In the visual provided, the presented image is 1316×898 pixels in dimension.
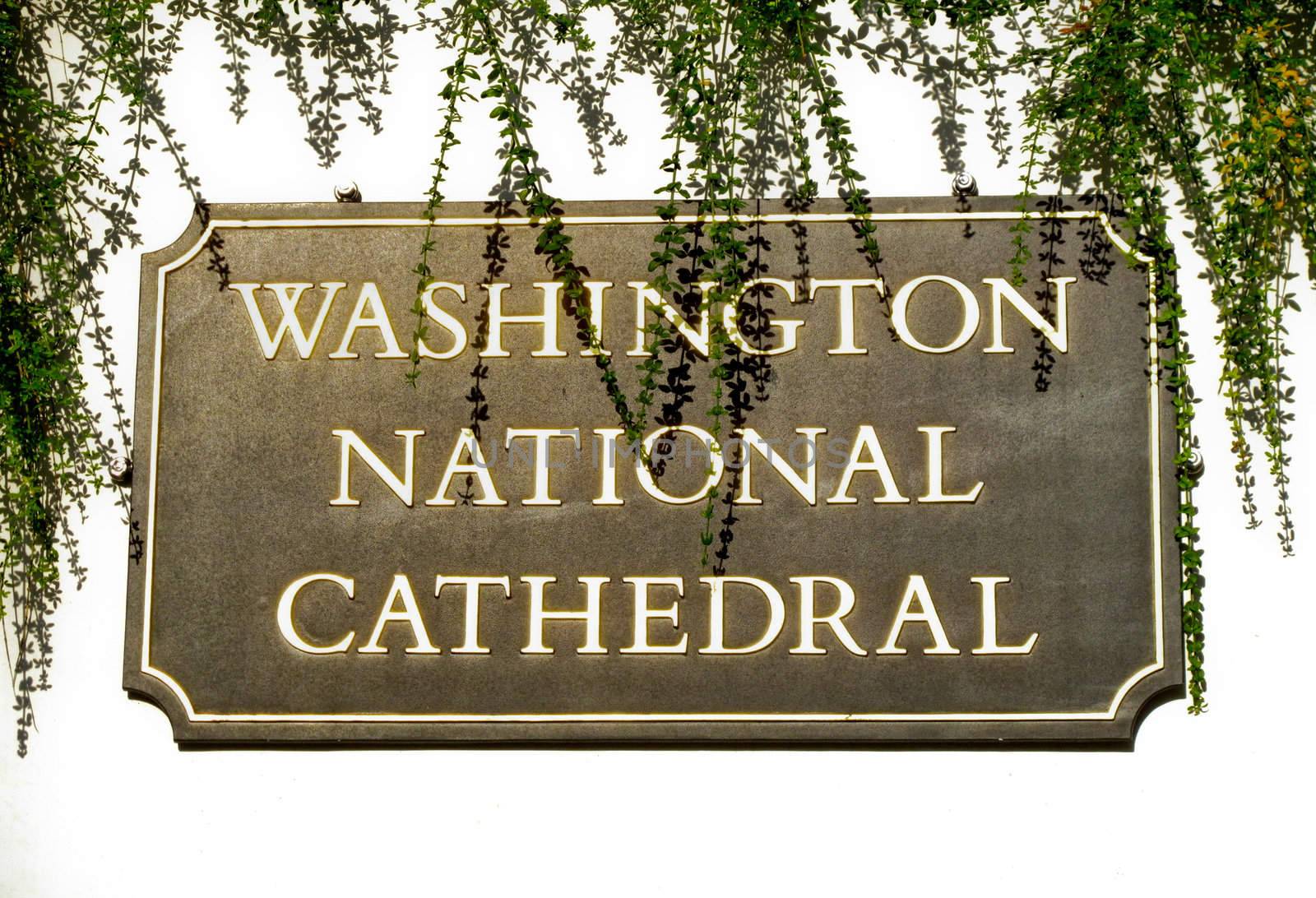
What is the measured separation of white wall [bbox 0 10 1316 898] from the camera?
2.76 m

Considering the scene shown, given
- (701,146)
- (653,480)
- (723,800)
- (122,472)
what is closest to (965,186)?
(701,146)

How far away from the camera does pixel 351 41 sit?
121 inches

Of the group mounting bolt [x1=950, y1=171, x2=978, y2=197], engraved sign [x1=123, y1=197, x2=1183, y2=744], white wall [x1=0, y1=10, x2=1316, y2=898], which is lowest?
white wall [x1=0, y1=10, x2=1316, y2=898]

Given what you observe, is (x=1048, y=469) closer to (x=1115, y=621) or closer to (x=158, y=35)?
(x=1115, y=621)

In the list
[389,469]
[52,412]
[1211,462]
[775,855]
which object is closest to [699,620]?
[775,855]

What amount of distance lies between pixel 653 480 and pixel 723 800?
77 centimetres

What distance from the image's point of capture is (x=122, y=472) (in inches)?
116

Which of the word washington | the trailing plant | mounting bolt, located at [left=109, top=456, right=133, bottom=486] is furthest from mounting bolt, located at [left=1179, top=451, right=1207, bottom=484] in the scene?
mounting bolt, located at [left=109, top=456, right=133, bottom=486]

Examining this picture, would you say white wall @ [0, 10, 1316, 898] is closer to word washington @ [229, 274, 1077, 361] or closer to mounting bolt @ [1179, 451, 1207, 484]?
mounting bolt @ [1179, 451, 1207, 484]

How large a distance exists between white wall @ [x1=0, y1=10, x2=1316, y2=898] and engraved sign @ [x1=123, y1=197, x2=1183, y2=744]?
0.11 metres

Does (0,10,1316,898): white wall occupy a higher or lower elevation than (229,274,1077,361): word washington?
lower

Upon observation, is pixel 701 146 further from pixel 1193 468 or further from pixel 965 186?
pixel 1193 468

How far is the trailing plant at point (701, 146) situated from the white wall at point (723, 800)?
0.39ft

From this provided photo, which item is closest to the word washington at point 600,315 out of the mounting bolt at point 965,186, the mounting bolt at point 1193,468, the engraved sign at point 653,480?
the engraved sign at point 653,480
